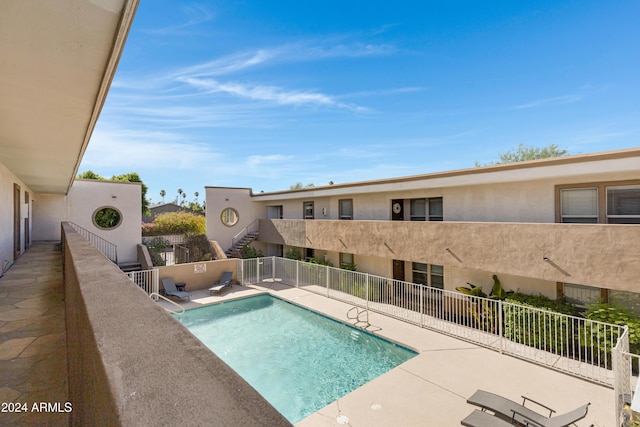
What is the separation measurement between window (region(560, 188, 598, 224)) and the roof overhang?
13180 millimetres

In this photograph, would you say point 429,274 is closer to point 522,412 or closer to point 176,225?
point 522,412

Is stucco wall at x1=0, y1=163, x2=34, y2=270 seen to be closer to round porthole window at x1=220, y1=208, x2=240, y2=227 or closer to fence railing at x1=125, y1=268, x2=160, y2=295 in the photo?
fence railing at x1=125, y1=268, x2=160, y2=295

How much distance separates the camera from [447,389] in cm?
748

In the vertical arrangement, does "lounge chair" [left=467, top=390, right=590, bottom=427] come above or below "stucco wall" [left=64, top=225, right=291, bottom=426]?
below

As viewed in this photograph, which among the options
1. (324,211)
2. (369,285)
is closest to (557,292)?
(369,285)

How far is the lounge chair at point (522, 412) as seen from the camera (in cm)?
570

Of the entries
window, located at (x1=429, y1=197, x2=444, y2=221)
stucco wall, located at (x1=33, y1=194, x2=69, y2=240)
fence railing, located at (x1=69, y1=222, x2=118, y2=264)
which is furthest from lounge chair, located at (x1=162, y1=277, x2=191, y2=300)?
window, located at (x1=429, y1=197, x2=444, y2=221)

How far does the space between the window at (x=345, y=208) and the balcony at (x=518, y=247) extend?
7.77 ft

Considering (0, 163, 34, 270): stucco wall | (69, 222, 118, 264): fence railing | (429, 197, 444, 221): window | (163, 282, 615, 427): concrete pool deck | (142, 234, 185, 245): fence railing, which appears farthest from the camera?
(142, 234, 185, 245): fence railing

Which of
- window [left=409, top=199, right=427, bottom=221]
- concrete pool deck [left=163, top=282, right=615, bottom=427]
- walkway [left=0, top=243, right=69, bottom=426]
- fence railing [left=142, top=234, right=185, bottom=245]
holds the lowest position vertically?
concrete pool deck [left=163, top=282, right=615, bottom=427]

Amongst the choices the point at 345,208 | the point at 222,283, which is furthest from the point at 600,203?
the point at 222,283

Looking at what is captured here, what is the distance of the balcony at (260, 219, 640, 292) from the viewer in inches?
330

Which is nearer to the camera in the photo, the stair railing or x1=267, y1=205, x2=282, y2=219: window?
the stair railing

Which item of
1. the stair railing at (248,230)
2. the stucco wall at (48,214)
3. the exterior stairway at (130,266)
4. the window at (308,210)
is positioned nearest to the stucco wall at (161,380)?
the exterior stairway at (130,266)
